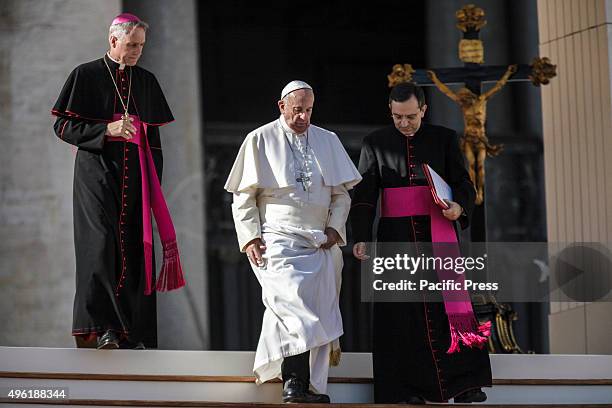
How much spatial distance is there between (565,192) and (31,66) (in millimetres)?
3637

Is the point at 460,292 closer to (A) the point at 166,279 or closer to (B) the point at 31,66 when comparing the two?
(A) the point at 166,279

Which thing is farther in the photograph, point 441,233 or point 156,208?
point 156,208

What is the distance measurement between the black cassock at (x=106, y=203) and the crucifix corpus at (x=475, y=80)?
7.22ft

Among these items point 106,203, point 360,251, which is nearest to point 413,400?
point 360,251

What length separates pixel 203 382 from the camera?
8.09 meters

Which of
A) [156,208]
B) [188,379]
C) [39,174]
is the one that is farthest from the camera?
[39,174]

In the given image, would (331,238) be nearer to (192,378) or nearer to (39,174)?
(192,378)

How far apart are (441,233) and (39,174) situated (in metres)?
4.25

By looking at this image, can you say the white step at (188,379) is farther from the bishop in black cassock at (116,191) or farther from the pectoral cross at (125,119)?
the pectoral cross at (125,119)

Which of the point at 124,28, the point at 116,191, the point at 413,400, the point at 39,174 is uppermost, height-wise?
the point at 124,28

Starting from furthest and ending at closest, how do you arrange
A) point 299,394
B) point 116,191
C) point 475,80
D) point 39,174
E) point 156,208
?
point 39,174, point 475,80, point 156,208, point 116,191, point 299,394

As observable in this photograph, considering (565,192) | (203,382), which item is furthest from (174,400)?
(565,192)

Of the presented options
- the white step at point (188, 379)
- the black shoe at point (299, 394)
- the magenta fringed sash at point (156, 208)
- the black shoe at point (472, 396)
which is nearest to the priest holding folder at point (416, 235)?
the black shoe at point (472, 396)

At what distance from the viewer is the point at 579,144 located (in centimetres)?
1095
